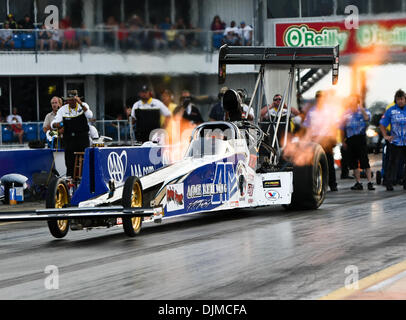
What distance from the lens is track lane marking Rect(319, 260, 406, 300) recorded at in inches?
281

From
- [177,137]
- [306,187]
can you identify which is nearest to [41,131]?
[177,137]

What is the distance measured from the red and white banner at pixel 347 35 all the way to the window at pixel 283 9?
419mm

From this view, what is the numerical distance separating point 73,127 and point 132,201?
551 cm

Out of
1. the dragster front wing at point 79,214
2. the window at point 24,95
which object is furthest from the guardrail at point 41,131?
the dragster front wing at point 79,214

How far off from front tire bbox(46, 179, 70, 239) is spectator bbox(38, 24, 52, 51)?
23411 millimetres

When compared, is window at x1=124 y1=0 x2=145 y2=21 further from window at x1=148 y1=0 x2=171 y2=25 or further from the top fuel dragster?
the top fuel dragster

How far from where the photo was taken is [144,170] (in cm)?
1342

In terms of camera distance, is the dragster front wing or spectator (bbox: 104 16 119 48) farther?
spectator (bbox: 104 16 119 48)

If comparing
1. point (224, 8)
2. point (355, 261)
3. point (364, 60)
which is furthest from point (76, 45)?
point (355, 261)

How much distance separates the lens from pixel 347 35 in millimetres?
33500

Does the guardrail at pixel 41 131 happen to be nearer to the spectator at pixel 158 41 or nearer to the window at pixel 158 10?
the spectator at pixel 158 41

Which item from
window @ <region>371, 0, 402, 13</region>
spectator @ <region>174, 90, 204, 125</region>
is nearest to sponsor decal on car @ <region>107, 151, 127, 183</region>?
spectator @ <region>174, 90, 204, 125</region>
